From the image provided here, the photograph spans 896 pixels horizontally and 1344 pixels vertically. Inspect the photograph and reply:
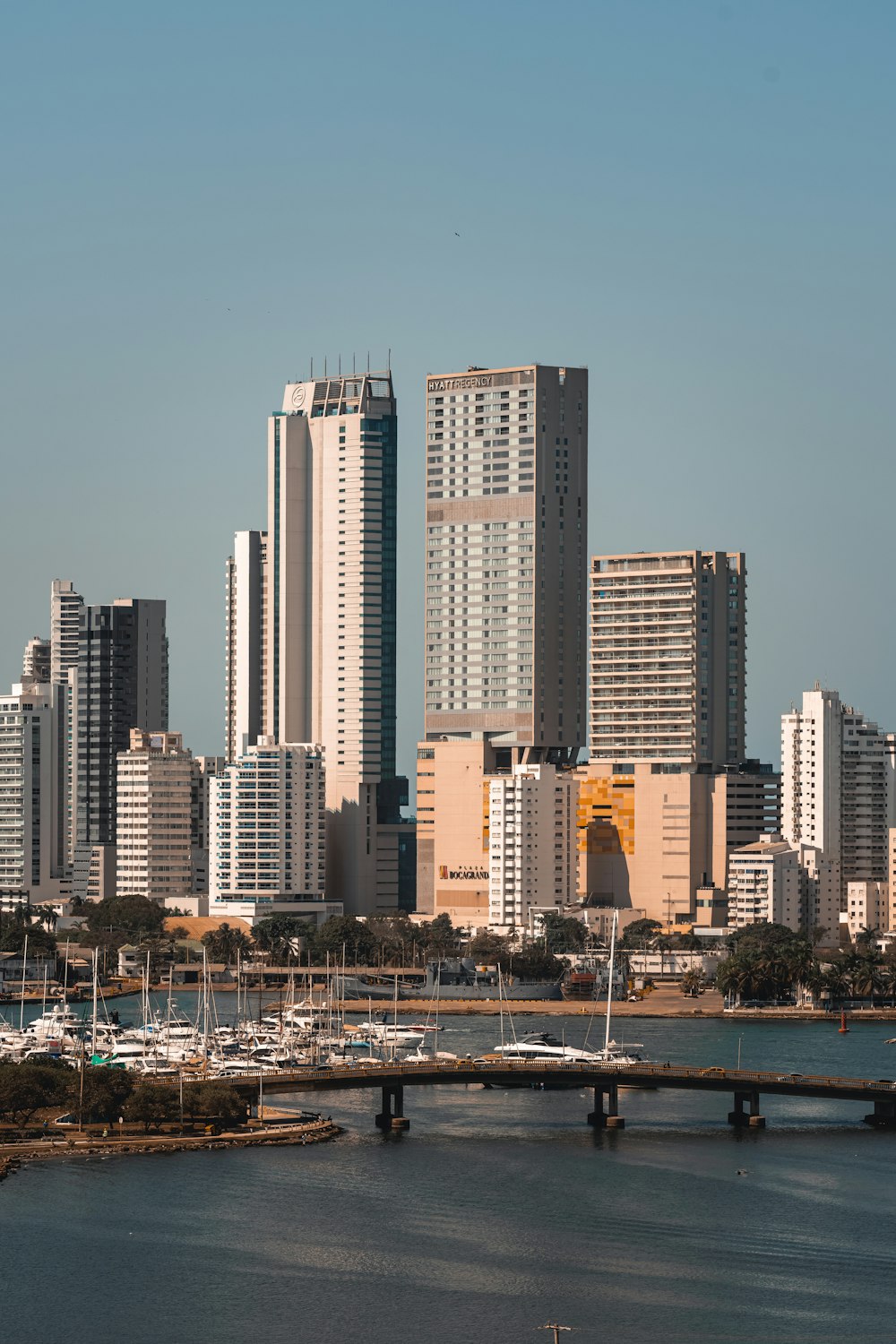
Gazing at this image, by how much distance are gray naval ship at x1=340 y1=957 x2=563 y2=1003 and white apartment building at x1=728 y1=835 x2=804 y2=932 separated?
23.3m

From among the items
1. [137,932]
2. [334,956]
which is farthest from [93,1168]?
[137,932]

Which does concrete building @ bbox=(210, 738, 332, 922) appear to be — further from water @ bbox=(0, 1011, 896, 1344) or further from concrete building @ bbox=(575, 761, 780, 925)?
water @ bbox=(0, 1011, 896, 1344)

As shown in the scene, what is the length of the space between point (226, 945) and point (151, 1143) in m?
99.8

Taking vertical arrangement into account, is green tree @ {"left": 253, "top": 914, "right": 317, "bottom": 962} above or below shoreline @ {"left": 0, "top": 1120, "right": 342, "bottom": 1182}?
above

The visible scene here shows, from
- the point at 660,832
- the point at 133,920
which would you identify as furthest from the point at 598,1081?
the point at 133,920

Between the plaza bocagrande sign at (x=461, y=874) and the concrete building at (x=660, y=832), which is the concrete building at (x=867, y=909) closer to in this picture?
the concrete building at (x=660, y=832)

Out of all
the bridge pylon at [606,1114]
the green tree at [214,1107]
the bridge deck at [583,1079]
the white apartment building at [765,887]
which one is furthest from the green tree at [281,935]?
the green tree at [214,1107]

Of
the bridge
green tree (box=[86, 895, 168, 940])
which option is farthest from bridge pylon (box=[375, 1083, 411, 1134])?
green tree (box=[86, 895, 168, 940])

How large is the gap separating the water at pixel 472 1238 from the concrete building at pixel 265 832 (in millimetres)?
98837

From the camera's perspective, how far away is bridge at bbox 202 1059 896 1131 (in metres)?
94.3

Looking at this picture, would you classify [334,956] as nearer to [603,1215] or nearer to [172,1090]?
[172,1090]

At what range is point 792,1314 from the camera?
6538 centimetres

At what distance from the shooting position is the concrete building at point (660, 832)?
195000 mm

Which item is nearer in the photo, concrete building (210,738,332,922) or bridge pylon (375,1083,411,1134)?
bridge pylon (375,1083,411,1134)
